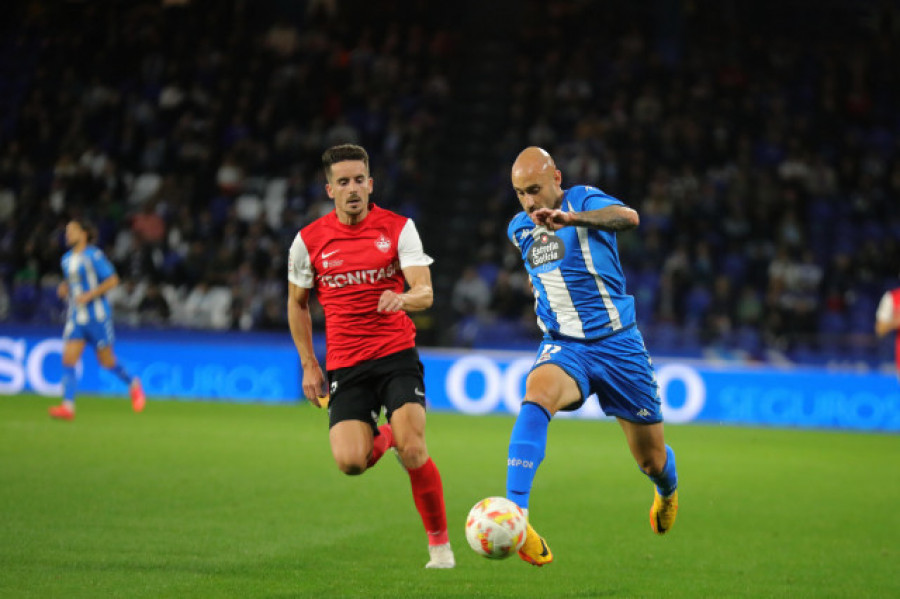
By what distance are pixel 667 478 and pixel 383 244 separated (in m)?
2.17

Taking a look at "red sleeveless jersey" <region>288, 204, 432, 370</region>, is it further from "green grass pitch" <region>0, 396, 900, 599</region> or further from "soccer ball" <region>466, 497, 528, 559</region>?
"soccer ball" <region>466, 497, 528, 559</region>

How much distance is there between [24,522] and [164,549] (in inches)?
48.9

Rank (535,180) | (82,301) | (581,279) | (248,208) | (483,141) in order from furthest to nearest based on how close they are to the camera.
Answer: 1. (483,141)
2. (248,208)
3. (82,301)
4. (581,279)
5. (535,180)

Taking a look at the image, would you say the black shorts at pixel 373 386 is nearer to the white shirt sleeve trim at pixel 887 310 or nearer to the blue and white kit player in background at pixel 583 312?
the blue and white kit player in background at pixel 583 312

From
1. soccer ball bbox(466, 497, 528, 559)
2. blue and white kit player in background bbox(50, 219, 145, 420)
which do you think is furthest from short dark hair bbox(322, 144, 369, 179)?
blue and white kit player in background bbox(50, 219, 145, 420)

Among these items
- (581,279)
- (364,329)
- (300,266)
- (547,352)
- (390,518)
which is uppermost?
(300,266)

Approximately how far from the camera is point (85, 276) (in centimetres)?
1416

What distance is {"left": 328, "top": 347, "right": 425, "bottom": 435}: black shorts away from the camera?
21.9ft

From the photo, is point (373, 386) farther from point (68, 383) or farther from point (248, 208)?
point (248, 208)

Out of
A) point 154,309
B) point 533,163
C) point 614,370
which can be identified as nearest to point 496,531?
point 614,370

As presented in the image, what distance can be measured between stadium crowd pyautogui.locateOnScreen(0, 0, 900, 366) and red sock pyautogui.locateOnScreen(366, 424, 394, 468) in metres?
10.8

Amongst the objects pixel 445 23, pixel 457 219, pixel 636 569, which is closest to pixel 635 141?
pixel 457 219

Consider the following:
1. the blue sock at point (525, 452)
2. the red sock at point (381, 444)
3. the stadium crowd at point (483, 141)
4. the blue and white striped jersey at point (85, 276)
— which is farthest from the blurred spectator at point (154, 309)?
the blue sock at point (525, 452)

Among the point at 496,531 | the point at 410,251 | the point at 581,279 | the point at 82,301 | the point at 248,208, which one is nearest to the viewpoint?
the point at 496,531
